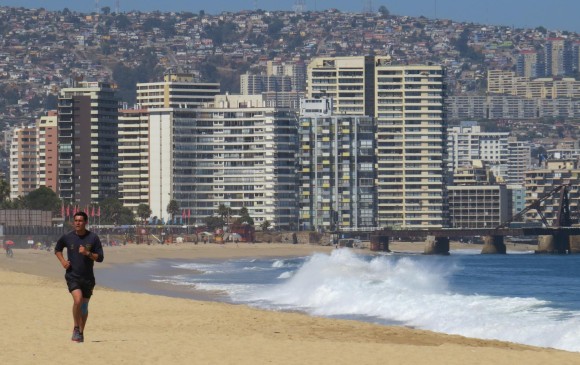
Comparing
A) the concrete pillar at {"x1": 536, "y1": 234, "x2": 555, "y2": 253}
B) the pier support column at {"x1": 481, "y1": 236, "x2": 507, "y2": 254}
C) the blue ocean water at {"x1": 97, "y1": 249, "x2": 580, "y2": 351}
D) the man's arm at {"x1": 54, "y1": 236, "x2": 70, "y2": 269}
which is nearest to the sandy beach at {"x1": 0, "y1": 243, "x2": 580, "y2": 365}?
the man's arm at {"x1": 54, "y1": 236, "x2": 70, "y2": 269}

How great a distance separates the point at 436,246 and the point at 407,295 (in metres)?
135

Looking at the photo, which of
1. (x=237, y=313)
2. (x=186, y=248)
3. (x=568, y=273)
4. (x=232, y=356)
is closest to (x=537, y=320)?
(x=237, y=313)

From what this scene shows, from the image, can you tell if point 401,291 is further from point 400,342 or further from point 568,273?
point 568,273

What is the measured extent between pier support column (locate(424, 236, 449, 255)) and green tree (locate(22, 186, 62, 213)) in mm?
44199

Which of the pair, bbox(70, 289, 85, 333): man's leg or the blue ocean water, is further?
the blue ocean water

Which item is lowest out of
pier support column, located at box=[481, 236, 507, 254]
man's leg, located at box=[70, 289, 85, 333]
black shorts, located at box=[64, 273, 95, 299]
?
pier support column, located at box=[481, 236, 507, 254]

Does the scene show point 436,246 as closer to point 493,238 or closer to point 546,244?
point 493,238

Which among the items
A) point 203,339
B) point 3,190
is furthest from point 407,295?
point 3,190

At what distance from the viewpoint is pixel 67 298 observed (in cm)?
3788

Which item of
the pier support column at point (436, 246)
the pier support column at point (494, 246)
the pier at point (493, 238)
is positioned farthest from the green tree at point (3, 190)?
the pier support column at point (494, 246)

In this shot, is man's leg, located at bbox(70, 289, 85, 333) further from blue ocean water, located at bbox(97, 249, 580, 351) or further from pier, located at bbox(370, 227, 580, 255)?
pier, located at bbox(370, 227, 580, 255)

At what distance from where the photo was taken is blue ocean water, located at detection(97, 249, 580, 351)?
42312 millimetres

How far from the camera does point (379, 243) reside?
188875 millimetres

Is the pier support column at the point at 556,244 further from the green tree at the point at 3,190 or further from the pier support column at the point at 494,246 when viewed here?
the green tree at the point at 3,190
